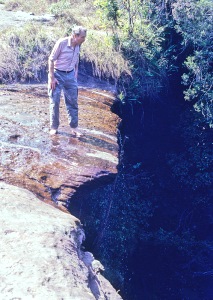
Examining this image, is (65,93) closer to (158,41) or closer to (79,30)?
(79,30)

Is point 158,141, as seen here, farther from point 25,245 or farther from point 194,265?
point 25,245

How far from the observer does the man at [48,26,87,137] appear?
472 centimetres

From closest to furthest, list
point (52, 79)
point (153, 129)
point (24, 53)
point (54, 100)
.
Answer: point (52, 79) < point (54, 100) < point (24, 53) < point (153, 129)

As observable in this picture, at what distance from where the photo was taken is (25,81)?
7.64 m

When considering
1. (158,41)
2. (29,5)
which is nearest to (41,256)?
(158,41)

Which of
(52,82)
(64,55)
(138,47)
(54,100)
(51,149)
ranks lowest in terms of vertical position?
(51,149)

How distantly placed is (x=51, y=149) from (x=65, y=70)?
3.48 ft

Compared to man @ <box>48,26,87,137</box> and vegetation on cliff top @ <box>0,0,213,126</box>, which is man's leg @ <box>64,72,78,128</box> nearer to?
man @ <box>48,26,87,137</box>

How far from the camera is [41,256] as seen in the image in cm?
326

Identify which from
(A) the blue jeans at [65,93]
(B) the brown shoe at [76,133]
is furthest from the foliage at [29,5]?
(A) the blue jeans at [65,93]

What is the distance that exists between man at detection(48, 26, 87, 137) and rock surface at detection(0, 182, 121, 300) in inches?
57.5

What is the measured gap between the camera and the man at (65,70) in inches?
186

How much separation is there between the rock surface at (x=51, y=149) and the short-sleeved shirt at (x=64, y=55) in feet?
3.51

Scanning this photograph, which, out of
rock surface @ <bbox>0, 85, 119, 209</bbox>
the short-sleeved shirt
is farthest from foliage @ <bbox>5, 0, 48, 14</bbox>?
the short-sleeved shirt
